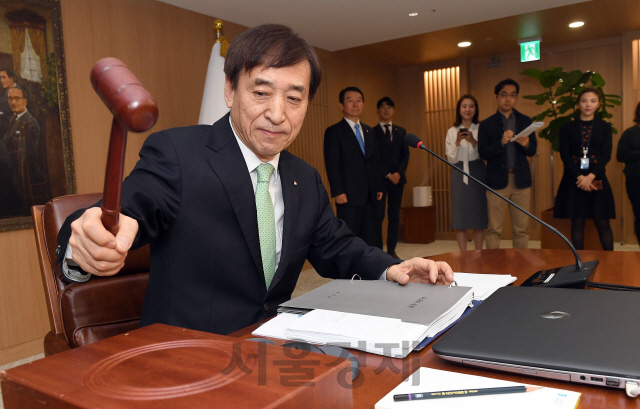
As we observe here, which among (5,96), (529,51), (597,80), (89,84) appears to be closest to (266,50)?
(5,96)

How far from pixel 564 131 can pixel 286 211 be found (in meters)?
A: 3.72

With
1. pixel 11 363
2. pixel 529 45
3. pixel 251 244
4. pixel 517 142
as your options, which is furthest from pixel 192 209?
pixel 529 45

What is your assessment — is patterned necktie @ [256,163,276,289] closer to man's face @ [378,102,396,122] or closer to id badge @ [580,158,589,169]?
id badge @ [580,158,589,169]

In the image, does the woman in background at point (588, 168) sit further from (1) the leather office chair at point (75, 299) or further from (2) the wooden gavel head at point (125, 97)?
(2) the wooden gavel head at point (125, 97)

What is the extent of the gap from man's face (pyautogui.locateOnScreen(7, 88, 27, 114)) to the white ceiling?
1.46 m

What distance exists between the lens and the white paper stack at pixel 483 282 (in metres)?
1.11

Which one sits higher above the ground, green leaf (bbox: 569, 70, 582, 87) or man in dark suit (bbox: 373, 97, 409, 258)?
green leaf (bbox: 569, 70, 582, 87)

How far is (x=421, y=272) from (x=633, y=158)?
13.7ft

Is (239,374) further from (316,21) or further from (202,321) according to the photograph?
(316,21)

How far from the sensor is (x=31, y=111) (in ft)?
10.0

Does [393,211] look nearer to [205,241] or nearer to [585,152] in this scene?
[585,152]

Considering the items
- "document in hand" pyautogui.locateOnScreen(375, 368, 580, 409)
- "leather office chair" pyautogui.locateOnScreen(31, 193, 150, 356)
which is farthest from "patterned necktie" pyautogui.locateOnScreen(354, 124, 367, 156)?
"document in hand" pyautogui.locateOnScreen(375, 368, 580, 409)

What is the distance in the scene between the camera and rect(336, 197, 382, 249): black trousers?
481 centimetres

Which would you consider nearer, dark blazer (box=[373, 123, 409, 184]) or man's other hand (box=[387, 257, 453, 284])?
man's other hand (box=[387, 257, 453, 284])
